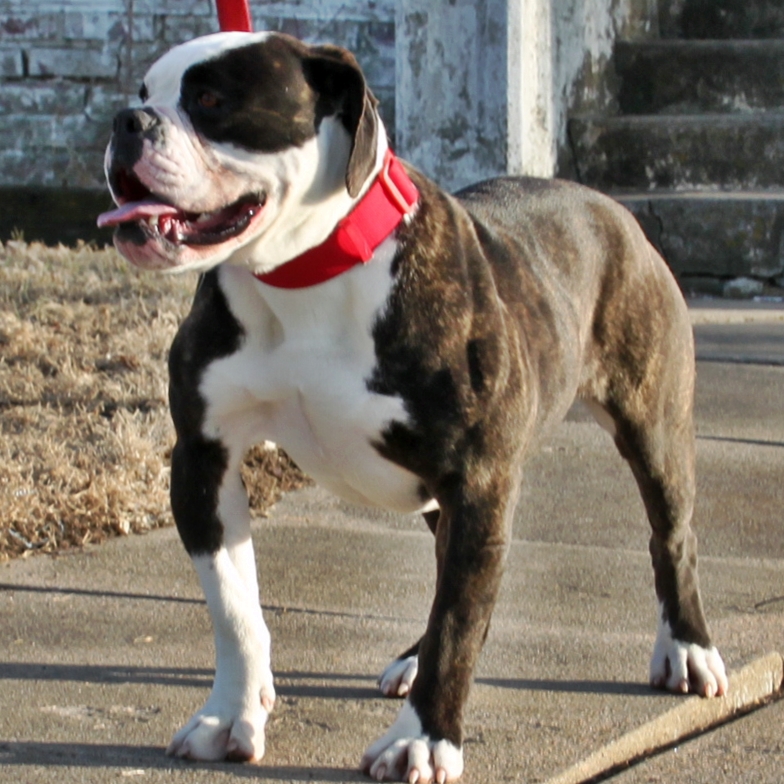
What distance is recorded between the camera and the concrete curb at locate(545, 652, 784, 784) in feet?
10.00

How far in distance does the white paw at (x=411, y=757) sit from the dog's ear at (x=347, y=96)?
3.53ft

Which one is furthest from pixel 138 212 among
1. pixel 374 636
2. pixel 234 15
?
pixel 374 636

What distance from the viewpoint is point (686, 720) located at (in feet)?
11.1

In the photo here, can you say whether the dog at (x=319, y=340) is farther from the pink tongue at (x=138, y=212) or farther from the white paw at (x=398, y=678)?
the white paw at (x=398, y=678)

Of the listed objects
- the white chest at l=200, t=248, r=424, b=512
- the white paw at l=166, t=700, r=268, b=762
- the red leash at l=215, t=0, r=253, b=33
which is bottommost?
the white paw at l=166, t=700, r=268, b=762

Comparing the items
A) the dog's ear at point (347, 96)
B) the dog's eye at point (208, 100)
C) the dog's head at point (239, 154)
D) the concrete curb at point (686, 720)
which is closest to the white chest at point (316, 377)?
the dog's head at point (239, 154)

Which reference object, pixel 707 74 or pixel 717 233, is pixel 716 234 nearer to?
pixel 717 233

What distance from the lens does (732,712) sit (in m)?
3.53

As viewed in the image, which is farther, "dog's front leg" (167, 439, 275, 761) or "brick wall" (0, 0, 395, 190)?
"brick wall" (0, 0, 395, 190)

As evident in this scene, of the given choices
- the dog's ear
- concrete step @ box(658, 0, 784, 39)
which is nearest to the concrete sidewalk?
the dog's ear

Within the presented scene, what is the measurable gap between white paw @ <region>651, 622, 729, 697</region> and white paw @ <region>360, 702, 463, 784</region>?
0.73 m

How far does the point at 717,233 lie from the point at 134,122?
6792mm

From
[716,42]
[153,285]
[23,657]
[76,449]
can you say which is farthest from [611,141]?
[23,657]

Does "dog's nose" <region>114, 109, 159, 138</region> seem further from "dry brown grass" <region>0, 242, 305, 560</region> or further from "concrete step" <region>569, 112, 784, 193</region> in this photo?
"concrete step" <region>569, 112, 784, 193</region>
